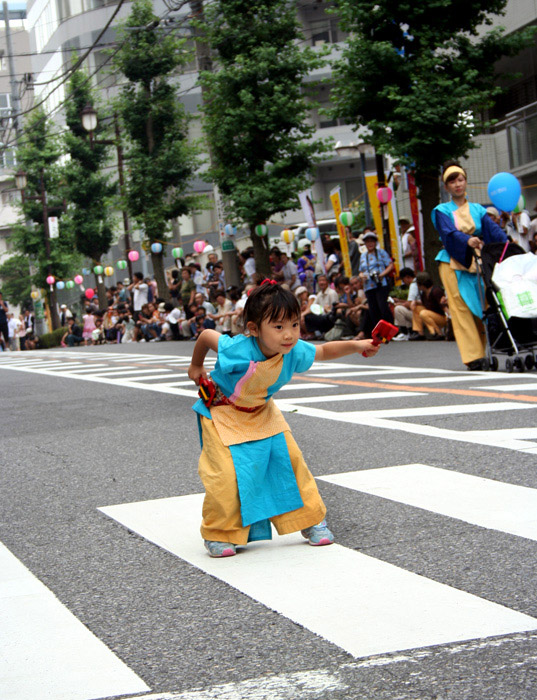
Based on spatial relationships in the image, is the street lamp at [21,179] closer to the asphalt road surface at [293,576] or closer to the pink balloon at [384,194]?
the pink balloon at [384,194]

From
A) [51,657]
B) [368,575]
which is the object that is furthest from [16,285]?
[51,657]

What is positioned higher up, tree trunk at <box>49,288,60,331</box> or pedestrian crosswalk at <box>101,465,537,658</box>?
tree trunk at <box>49,288,60,331</box>

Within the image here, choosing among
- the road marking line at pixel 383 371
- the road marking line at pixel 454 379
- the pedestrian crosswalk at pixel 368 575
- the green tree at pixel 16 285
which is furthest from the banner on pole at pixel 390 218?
the green tree at pixel 16 285

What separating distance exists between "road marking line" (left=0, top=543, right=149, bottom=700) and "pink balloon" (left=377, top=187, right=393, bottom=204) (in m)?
16.5

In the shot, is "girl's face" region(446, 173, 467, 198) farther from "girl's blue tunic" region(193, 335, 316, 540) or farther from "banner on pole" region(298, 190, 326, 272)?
"banner on pole" region(298, 190, 326, 272)

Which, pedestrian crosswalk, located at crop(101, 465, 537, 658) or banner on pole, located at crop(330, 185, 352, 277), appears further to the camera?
banner on pole, located at crop(330, 185, 352, 277)

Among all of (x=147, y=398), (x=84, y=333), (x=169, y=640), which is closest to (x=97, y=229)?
(x=84, y=333)

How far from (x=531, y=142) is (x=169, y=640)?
21689mm

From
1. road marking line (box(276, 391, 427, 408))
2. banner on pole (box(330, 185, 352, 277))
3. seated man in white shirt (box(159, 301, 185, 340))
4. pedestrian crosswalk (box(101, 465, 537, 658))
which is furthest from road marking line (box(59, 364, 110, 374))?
pedestrian crosswalk (box(101, 465, 537, 658))

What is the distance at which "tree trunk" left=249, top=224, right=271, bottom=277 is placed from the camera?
2353 centimetres

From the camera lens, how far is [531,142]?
23.0 m

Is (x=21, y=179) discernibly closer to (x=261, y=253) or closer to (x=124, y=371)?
(x=261, y=253)

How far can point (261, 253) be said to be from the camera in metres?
23.6

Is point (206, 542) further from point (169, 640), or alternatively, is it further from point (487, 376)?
point (487, 376)
